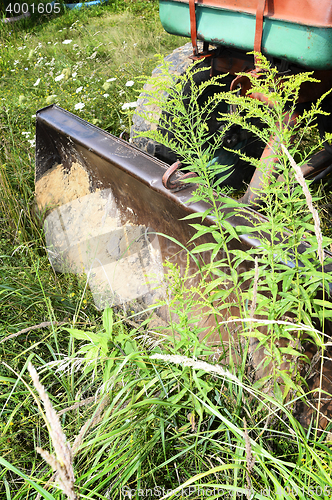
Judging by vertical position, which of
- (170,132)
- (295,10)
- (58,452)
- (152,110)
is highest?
(295,10)

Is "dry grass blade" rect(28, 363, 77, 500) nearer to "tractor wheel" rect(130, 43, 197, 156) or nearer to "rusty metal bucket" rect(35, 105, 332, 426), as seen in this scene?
"rusty metal bucket" rect(35, 105, 332, 426)

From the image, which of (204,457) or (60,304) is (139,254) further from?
(204,457)

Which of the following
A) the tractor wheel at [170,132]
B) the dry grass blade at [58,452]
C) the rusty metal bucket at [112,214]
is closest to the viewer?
the dry grass blade at [58,452]

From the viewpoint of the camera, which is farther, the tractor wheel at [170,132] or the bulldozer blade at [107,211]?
the tractor wheel at [170,132]

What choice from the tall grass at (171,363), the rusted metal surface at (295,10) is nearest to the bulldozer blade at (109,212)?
the tall grass at (171,363)

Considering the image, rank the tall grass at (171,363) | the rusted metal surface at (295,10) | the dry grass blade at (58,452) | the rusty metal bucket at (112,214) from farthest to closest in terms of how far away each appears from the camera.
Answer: the rusty metal bucket at (112,214) < the rusted metal surface at (295,10) < the tall grass at (171,363) < the dry grass blade at (58,452)

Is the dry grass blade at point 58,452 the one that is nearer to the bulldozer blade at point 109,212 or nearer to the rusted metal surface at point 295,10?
the bulldozer blade at point 109,212

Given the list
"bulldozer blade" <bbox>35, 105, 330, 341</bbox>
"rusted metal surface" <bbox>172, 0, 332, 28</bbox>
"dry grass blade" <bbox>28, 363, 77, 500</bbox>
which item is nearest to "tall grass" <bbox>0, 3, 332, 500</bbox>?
"dry grass blade" <bbox>28, 363, 77, 500</bbox>

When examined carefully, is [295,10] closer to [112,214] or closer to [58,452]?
[112,214]

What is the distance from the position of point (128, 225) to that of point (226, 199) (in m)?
0.84

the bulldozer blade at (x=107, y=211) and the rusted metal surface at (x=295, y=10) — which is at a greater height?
the rusted metal surface at (x=295, y=10)

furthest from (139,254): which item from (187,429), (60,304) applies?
(187,429)

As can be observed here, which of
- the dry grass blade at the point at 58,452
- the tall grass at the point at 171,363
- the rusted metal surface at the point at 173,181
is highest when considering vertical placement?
the dry grass blade at the point at 58,452

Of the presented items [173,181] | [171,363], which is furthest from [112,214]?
[171,363]
